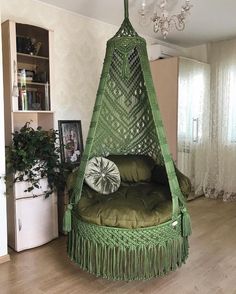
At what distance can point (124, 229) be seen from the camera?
1.90 metres

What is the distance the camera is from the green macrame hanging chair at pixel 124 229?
1911 mm

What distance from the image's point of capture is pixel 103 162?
247 centimetres

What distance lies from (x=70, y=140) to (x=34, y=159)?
74cm

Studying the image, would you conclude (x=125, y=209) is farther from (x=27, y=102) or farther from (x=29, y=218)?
(x=27, y=102)

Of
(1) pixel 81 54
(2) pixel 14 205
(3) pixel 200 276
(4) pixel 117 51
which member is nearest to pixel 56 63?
(1) pixel 81 54

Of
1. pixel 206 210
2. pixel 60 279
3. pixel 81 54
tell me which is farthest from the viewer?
pixel 206 210

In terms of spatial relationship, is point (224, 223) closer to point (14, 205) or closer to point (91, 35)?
point (14, 205)

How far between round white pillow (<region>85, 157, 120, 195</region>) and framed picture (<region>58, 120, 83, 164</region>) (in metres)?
0.69

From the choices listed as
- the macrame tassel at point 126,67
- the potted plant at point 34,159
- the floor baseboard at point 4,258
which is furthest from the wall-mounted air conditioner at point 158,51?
the floor baseboard at point 4,258

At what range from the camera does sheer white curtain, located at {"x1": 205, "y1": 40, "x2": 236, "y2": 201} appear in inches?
163

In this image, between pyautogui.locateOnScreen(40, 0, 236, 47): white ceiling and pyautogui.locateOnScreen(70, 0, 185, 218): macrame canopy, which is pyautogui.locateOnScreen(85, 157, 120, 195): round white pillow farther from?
pyautogui.locateOnScreen(40, 0, 236, 47): white ceiling

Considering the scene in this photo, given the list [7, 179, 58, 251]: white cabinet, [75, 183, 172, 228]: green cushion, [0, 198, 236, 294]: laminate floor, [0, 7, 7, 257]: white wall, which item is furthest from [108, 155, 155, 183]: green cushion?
[0, 7, 7, 257]: white wall

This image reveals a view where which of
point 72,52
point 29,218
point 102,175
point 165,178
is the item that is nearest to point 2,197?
point 29,218

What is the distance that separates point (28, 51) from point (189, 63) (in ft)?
7.55
